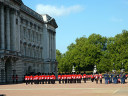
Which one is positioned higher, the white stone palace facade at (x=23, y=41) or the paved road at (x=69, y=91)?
the white stone palace facade at (x=23, y=41)

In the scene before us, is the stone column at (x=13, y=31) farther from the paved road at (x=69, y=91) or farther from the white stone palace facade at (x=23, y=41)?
the paved road at (x=69, y=91)

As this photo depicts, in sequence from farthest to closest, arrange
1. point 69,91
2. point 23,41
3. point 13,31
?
1. point 23,41
2. point 13,31
3. point 69,91

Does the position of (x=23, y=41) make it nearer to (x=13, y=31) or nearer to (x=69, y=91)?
(x=13, y=31)

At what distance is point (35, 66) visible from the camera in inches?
2977

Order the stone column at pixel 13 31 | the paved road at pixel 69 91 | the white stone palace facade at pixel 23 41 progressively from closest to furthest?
the paved road at pixel 69 91 → the white stone palace facade at pixel 23 41 → the stone column at pixel 13 31

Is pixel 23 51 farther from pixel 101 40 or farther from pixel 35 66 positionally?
pixel 101 40

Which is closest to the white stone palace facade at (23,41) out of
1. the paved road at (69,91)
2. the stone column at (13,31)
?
the stone column at (13,31)

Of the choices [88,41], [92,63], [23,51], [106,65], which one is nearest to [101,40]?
[88,41]

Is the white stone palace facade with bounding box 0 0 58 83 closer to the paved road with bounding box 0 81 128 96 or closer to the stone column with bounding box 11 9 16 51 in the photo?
the stone column with bounding box 11 9 16 51

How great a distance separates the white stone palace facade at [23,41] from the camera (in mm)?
53000

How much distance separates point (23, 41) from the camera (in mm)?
66500

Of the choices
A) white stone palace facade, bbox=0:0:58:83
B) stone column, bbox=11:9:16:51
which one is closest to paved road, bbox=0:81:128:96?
white stone palace facade, bbox=0:0:58:83

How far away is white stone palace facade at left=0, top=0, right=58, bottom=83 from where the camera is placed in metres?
53.0

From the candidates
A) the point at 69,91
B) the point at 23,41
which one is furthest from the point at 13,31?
the point at 69,91
